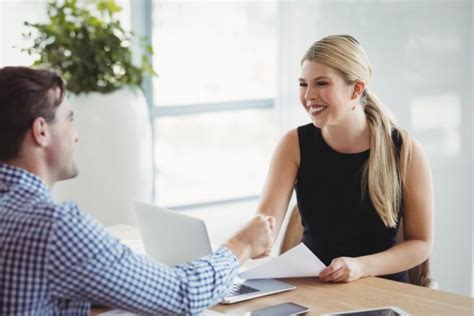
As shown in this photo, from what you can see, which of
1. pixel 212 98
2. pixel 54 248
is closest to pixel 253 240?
pixel 54 248

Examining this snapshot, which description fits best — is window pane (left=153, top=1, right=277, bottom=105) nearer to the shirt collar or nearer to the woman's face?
the woman's face

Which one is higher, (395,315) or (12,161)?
(12,161)

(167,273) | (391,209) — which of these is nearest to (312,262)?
(391,209)

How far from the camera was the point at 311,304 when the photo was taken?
2.04 m

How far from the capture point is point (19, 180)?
1.62 metres

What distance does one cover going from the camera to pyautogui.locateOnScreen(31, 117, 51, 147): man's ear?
164 centimetres

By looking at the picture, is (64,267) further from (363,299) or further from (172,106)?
(172,106)

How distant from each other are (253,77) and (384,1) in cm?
170

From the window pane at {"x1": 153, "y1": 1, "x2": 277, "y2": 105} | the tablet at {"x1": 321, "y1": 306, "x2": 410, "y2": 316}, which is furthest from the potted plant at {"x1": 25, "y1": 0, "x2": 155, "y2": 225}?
the tablet at {"x1": 321, "y1": 306, "x2": 410, "y2": 316}

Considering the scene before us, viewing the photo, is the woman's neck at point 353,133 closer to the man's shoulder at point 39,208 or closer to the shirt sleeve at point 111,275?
the shirt sleeve at point 111,275

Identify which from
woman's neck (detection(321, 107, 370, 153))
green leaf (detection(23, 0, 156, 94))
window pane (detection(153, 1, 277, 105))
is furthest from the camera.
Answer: window pane (detection(153, 1, 277, 105))

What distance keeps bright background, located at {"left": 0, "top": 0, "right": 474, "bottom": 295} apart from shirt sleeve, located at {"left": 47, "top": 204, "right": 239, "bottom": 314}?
7.66 ft

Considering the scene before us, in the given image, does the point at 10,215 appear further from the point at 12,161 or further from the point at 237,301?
the point at 237,301

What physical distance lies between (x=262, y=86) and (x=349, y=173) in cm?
297
